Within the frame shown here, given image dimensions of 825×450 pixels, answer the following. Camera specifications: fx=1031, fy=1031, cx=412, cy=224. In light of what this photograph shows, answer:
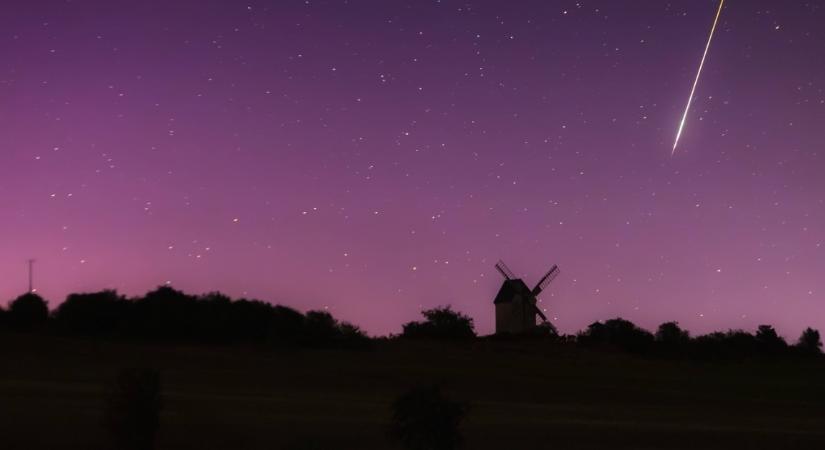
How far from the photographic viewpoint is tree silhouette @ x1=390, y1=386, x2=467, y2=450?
14547mm

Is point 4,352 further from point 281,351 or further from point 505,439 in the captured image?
point 505,439

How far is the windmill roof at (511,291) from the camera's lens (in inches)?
3123

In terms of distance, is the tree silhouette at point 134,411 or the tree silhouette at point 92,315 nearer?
the tree silhouette at point 134,411

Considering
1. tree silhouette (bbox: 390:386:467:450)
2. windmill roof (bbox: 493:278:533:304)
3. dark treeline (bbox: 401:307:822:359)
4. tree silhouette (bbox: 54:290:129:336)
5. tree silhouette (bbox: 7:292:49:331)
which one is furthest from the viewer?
windmill roof (bbox: 493:278:533:304)

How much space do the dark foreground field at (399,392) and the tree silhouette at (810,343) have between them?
1390cm

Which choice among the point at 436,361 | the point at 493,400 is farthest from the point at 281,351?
the point at 493,400

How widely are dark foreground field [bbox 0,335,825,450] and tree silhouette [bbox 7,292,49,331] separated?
247 inches

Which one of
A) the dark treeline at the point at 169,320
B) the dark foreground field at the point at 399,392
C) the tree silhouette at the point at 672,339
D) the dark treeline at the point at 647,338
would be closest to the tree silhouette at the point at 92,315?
the dark treeline at the point at 169,320

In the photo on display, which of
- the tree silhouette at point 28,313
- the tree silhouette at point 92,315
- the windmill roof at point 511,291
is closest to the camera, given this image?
the tree silhouette at point 92,315

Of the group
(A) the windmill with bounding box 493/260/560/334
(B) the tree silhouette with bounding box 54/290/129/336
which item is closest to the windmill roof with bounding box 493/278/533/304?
(A) the windmill with bounding box 493/260/560/334

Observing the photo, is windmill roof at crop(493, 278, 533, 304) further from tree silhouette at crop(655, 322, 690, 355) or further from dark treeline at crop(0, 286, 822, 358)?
dark treeline at crop(0, 286, 822, 358)

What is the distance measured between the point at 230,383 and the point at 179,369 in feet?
14.3

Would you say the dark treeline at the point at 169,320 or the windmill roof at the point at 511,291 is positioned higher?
the windmill roof at the point at 511,291

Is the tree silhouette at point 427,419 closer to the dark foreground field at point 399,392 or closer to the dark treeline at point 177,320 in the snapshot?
the dark foreground field at point 399,392
